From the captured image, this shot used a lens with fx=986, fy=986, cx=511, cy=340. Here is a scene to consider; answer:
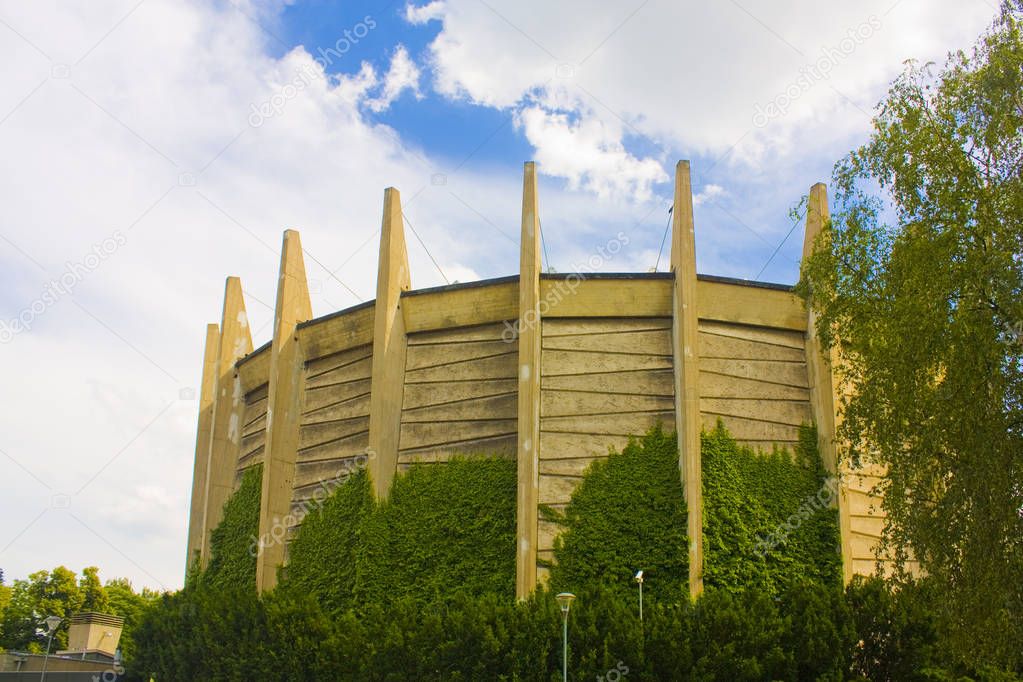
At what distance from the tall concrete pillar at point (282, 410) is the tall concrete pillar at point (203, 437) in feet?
21.5

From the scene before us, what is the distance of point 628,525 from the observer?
22281 millimetres

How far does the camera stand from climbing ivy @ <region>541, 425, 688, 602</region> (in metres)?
21.8

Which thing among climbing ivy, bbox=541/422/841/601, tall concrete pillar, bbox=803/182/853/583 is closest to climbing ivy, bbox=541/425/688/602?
climbing ivy, bbox=541/422/841/601

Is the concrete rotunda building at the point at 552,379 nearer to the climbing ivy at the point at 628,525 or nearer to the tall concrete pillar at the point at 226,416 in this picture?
the climbing ivy at the point at 628,525

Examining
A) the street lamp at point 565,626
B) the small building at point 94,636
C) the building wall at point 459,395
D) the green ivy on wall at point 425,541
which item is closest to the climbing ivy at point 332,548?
the green ivy on wall at point 425,541

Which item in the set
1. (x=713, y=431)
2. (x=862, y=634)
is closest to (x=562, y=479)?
(x=713, y=431)

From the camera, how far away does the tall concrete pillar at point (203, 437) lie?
3341 cm

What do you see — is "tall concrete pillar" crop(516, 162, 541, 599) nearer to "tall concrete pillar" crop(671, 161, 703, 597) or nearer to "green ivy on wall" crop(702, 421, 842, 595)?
"tall concrete pillar" crop(671, 161, 703, 597)

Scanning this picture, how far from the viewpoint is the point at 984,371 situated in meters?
13.0

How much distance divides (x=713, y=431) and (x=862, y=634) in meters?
6.09

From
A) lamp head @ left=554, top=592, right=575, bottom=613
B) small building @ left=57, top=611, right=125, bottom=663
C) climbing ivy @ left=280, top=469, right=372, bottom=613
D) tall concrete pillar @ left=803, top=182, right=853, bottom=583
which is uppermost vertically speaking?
tall concrete pillar @ left=803, top=182, right=853, bottom=583

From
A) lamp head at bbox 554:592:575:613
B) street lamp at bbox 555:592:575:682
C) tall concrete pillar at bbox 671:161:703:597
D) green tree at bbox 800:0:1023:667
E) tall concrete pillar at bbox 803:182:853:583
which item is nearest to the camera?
green tree at bbox 800:0:1023:667

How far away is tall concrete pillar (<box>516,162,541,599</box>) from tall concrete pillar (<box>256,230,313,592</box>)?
294 inches

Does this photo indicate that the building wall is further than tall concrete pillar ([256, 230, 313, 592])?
No
